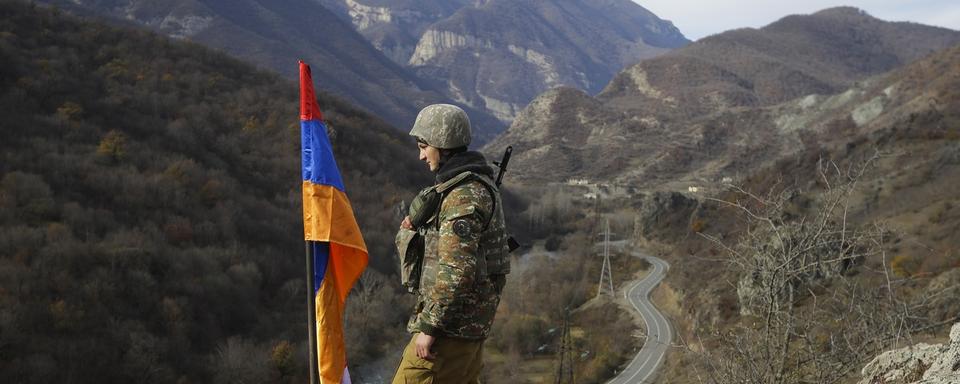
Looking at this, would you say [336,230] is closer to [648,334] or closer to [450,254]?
[450,254]

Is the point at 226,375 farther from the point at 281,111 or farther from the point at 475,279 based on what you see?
the point at 281,111

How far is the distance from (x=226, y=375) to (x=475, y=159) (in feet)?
74.5

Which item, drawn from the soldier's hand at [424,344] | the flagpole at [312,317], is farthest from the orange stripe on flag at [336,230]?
the soldier's hand at [424,344]

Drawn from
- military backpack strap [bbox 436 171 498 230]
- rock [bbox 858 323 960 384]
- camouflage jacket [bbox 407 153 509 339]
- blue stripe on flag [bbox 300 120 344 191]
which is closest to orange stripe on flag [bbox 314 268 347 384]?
blue stripe on flag [bbox 300 120 344 191]

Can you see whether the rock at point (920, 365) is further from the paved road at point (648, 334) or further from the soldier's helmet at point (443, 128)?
the paved road at point (648, 334)

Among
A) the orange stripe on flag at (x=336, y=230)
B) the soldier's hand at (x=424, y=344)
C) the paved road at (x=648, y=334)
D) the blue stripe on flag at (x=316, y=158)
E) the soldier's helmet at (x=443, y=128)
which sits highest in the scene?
the soldier's helmet at (x=443, y=128)

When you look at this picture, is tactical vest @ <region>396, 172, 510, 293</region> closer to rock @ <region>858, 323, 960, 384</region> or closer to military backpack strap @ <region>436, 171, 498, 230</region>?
military backpack strap @ <region>436, 171, 498, 230</region>

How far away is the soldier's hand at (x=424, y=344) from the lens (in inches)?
137

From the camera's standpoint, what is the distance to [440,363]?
144 inches

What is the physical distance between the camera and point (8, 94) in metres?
36.2

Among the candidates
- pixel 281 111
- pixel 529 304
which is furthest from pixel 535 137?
pixel 529 304

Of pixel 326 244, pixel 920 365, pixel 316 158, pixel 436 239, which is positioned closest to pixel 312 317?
pixel 326 244

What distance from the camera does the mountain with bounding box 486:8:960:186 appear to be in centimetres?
10738

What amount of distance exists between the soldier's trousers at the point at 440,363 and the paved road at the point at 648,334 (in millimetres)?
17367
